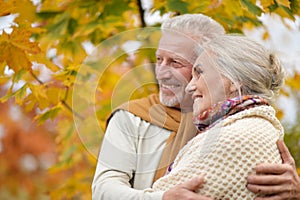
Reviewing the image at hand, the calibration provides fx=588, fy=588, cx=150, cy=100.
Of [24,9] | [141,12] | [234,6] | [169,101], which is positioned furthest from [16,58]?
[141,12]

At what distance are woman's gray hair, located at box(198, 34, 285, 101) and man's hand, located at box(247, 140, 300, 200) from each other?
0.57 ft

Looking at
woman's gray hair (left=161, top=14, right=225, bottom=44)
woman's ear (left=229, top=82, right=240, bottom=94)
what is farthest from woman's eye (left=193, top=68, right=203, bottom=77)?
woman's gray hair (left=161, top=14, right=225, bottom=44)

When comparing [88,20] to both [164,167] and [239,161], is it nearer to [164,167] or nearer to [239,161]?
[164,167]

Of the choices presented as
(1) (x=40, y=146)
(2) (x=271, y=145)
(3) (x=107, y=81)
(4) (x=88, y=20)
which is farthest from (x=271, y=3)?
(1) (x=40, y=146)

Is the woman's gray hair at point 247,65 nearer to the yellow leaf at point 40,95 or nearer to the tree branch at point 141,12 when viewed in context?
the yellow leaf at point 40,95

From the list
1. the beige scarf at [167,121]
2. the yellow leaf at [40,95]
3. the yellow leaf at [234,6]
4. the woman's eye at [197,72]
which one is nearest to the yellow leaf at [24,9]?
the yellow leaf at [40,95]

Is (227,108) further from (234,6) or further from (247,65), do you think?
(234,6)

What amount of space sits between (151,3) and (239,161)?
1472mm

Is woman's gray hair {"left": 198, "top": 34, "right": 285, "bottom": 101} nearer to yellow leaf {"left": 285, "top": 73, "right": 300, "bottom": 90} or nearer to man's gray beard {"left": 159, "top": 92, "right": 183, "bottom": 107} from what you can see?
man's gray beard {"left": 159, "top": 92, "right": 183, "bottom": 107}

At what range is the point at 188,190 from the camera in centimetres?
150

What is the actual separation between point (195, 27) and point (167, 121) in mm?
325

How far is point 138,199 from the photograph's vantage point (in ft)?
5.35

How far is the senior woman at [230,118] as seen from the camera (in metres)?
1.50

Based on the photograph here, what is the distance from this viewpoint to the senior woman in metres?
1.50
